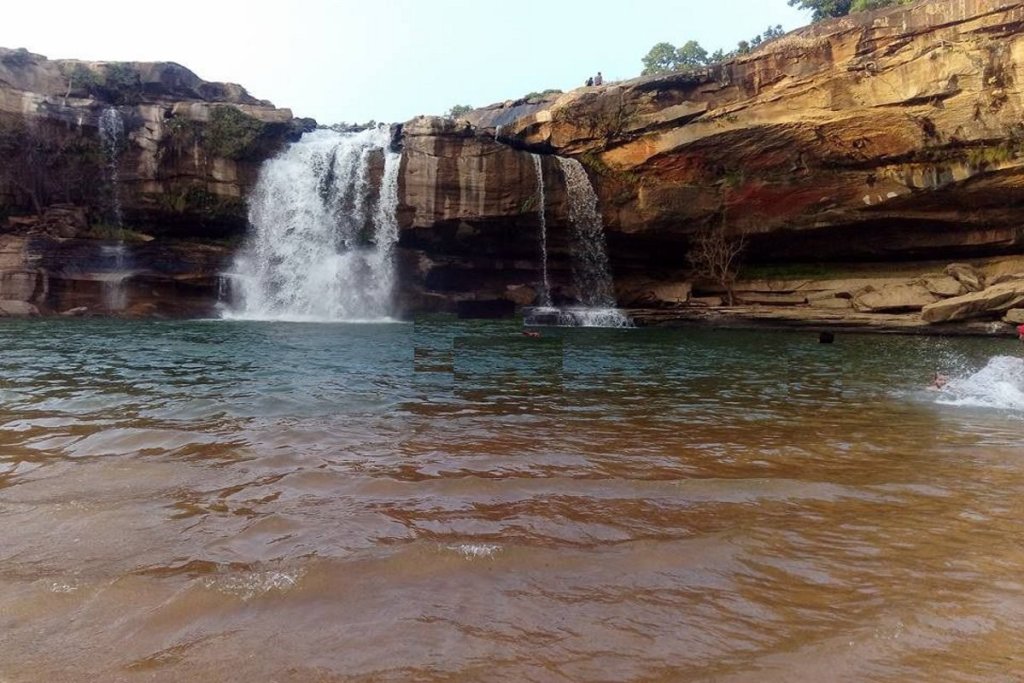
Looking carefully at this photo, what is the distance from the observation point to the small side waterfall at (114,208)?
71.3ft

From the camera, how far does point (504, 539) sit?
2.76 meters

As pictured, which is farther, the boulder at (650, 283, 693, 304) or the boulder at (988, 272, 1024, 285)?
the boulder at (650, 283, 693, 304)

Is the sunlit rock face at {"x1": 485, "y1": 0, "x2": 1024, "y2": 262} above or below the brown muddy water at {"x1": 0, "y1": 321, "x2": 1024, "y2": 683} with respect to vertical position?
above

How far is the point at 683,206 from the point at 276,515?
21.4 meters

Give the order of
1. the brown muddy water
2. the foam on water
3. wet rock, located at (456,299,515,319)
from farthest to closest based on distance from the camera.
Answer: wet rock, located at (456,299,515,319)
the foam on water
the brown muddy water

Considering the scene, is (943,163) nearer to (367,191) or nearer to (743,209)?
(743,209)

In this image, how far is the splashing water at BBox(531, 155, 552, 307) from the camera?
71.8 ft

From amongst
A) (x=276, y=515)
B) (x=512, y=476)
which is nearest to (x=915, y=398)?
(x=512, y=476)

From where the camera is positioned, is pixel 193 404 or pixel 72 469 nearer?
pixel 72 469

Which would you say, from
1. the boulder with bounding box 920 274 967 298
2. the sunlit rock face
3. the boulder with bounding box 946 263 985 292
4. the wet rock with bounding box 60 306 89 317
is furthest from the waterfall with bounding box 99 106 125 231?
the boulder with bounding box 946 263 985 292

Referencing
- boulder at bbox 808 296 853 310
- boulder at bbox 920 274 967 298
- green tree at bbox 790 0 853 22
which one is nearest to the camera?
boulder at bbox 920 274 967 298

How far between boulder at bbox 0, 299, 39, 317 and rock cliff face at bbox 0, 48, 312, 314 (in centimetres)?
23

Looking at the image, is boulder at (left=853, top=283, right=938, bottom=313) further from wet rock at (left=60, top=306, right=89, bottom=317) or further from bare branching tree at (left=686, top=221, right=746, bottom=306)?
wet rock at (left=60, top=306, right=89, bottom=317)

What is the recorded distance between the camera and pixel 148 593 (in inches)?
87.1
